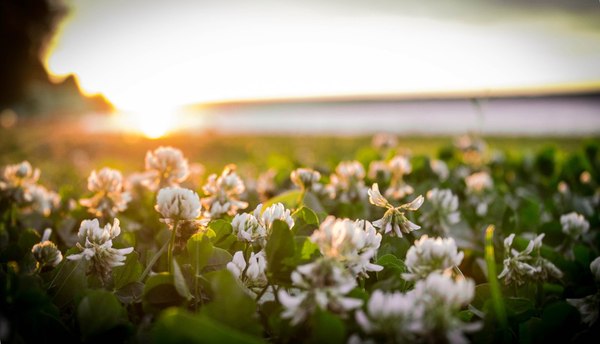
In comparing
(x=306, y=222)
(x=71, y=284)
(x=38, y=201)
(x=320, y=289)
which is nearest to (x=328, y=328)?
(x=320, y=289)

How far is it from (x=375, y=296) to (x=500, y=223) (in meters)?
1.42

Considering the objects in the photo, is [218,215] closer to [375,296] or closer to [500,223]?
[375,296]

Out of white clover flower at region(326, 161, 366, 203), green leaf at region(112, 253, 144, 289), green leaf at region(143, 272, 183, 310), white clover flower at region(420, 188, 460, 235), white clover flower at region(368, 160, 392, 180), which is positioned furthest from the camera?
white clover flower at region(368, 160, 392, 180)

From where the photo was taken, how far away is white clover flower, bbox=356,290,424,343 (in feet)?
2.88

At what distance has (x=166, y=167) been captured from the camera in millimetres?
1915

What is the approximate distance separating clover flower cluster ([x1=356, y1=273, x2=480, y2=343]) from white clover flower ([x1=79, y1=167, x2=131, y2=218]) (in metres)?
1.29

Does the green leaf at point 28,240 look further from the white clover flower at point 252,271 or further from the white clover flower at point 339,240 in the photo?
the white clover flower at point 339,240

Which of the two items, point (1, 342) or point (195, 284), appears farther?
point (195, 284)

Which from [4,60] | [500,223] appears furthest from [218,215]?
[4,60]

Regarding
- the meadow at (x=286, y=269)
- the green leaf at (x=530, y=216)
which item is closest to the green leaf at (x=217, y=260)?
the meadow at (x=286, y=269)

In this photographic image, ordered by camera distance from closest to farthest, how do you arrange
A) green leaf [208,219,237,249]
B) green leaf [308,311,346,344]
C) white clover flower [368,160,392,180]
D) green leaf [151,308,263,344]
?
green leaf [151,308,263,344]
green leaf [308,311,346,344]
green leaf [208,219,237,249]
white clover flower [368,160,392,180]

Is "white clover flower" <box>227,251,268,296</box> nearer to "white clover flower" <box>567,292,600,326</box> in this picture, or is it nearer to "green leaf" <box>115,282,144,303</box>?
"green leaf" <box>115,282,144,303</box>

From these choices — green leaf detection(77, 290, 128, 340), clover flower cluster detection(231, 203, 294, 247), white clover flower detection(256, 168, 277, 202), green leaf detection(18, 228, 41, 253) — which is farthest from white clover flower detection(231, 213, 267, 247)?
white clover flower detection(256, 168, 277, 202)

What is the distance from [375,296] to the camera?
35.6 inches
